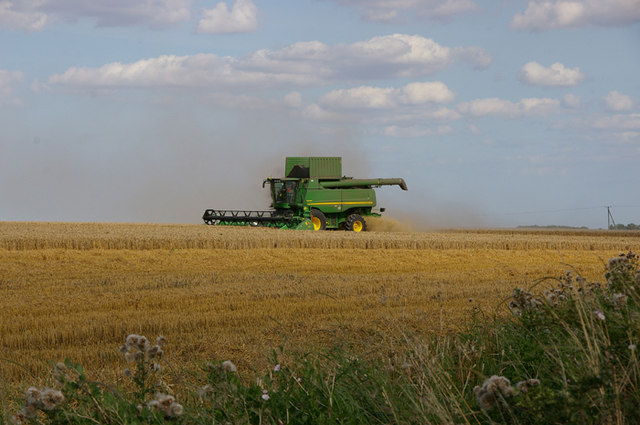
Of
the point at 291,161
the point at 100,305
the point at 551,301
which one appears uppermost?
the point at 291,161

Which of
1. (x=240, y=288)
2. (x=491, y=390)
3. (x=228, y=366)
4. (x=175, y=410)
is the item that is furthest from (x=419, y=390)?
(x=240, y=288)

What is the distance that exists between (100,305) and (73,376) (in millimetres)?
5213

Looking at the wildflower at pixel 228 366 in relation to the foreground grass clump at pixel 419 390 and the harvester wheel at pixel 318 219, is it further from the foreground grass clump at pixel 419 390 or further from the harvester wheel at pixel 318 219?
the harvester wheel at pixel 318 219

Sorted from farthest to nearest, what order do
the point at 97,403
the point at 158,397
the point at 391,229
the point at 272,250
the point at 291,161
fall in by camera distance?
the point at 391,229
the point at 291,161
the point at 272,250
the point at 97,403
the point at 158,397

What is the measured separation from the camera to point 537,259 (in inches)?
753

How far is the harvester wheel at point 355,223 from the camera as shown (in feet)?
97.7

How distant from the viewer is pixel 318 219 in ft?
94.5

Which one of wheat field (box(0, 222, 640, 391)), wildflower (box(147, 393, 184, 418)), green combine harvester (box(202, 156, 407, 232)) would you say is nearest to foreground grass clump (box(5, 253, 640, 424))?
wildflower (box(147, 393, 184, 418))

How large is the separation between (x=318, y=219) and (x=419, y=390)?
24811mm

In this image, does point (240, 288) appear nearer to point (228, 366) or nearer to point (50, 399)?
point (228, 366)

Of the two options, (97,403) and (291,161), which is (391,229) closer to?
(291,161)

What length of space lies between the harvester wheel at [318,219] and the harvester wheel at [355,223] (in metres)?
1.43

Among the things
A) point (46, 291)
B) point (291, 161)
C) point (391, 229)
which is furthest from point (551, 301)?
point (391, 229)

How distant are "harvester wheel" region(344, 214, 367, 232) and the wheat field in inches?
282
